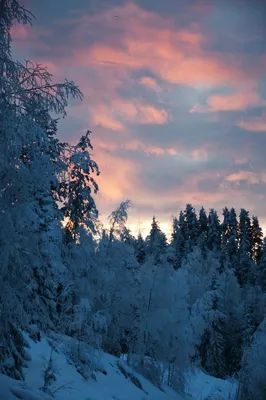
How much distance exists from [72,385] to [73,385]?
0.42 ft

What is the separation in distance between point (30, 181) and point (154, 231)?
2879 inches

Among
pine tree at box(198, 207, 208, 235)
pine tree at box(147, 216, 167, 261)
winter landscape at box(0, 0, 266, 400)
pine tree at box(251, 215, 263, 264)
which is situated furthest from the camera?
pine tree at box(198, 207, 208, 235)

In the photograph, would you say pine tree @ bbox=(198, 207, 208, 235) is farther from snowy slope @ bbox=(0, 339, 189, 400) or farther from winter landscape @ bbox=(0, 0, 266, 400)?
snowy slope @ bbox=(0, 339, 189, 400)

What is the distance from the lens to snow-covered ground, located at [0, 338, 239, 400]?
852 centimetres

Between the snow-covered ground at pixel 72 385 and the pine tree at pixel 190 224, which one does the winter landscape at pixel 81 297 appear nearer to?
the snow-covered ground at pixel 72 385

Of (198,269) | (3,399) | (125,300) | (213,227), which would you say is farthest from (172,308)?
(213,227)

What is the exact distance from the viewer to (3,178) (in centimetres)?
711

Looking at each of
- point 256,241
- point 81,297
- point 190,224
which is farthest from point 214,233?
point 81,297

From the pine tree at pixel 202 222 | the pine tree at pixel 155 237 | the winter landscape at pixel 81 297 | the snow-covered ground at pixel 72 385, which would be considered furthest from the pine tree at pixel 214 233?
the snow-covered ground at pixel 72 385

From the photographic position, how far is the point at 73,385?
12789 mm

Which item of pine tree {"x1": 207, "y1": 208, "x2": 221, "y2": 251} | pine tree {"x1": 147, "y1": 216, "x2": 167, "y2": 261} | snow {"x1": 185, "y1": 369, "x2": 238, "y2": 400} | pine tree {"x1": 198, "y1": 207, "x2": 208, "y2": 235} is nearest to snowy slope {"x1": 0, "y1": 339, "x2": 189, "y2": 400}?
snow {"x1": 185, "y1": 369, "x2": 238, "y2": 400}

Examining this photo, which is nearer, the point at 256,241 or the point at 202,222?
the point at 256,241

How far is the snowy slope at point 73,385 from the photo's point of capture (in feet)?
27.7

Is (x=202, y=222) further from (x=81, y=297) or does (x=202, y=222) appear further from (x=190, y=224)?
(x=81, y=297)
